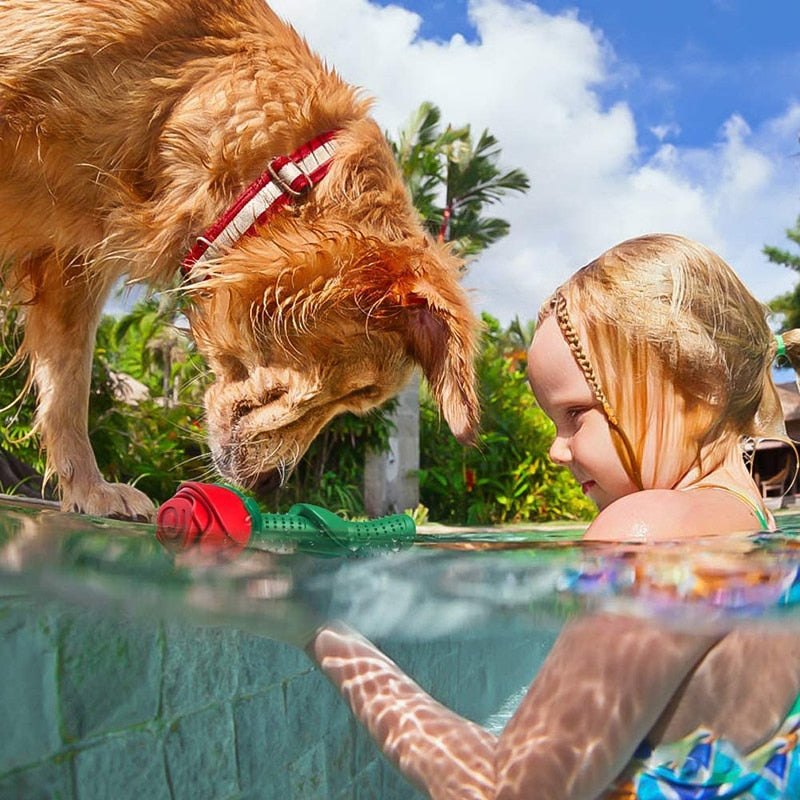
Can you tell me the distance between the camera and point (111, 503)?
378 cm

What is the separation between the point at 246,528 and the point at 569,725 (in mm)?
848

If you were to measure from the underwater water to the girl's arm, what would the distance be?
0.26ft

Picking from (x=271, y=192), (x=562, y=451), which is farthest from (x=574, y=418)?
(x=271, y=192)

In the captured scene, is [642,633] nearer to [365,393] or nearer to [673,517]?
[673,517]

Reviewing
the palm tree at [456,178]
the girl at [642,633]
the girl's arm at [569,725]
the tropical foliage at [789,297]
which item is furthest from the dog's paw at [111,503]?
the tropical foliage at [789,297]

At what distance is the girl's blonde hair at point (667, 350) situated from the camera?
1940 mm

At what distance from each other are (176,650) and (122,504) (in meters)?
2.02

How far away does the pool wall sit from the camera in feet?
5.78

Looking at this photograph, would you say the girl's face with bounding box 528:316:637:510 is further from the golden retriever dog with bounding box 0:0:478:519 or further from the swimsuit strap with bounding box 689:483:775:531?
the golden retriever dog with bounding box 0:0:478:519

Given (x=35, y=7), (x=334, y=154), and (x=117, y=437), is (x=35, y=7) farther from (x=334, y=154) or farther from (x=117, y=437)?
(x=117, y=437)

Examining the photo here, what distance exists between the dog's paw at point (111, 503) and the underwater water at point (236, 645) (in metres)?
1.80

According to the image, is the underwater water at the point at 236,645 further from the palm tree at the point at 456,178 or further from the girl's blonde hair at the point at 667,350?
the palm tree at the point at 456,178

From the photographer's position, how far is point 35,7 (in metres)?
3.36

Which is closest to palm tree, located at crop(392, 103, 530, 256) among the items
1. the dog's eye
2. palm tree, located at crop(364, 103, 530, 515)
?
palm tree, located at crop(364, 103, 530, 515)
